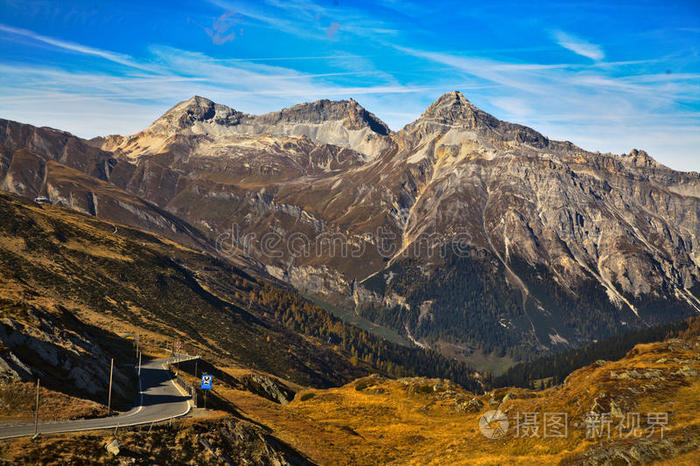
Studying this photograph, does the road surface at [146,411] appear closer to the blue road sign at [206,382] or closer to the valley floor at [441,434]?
the valley floor at [441,434]

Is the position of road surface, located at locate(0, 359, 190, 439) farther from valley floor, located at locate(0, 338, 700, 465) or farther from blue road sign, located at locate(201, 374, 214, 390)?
blue road sign, located at locate(201, 374, 214, 390)

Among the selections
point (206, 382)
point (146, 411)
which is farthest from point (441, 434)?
point (146, 411)

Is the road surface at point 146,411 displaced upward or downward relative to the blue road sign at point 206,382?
downward

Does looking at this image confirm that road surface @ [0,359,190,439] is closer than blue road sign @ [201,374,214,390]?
Yes

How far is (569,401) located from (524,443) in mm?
14056

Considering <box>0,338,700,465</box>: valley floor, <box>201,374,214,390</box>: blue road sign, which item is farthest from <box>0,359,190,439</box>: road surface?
<box>201,374,214,390</box>: blue road sign

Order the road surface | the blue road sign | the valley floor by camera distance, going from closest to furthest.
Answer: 1. the road surface
2. the valley floor
3. the blue road sign

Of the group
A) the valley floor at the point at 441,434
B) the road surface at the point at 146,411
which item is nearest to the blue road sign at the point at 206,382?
the valley floor at the point at 441,434

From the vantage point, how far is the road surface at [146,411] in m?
53.8

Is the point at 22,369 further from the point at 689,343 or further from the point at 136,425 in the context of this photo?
the point at 689,343

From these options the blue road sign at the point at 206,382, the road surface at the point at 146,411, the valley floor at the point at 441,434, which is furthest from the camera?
the blue road sign at the point at 206,382

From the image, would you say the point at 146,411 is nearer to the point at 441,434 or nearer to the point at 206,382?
the point at 206,382

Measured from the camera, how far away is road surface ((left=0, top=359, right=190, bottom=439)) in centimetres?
5384

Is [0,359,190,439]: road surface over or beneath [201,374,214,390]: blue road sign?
beneath
